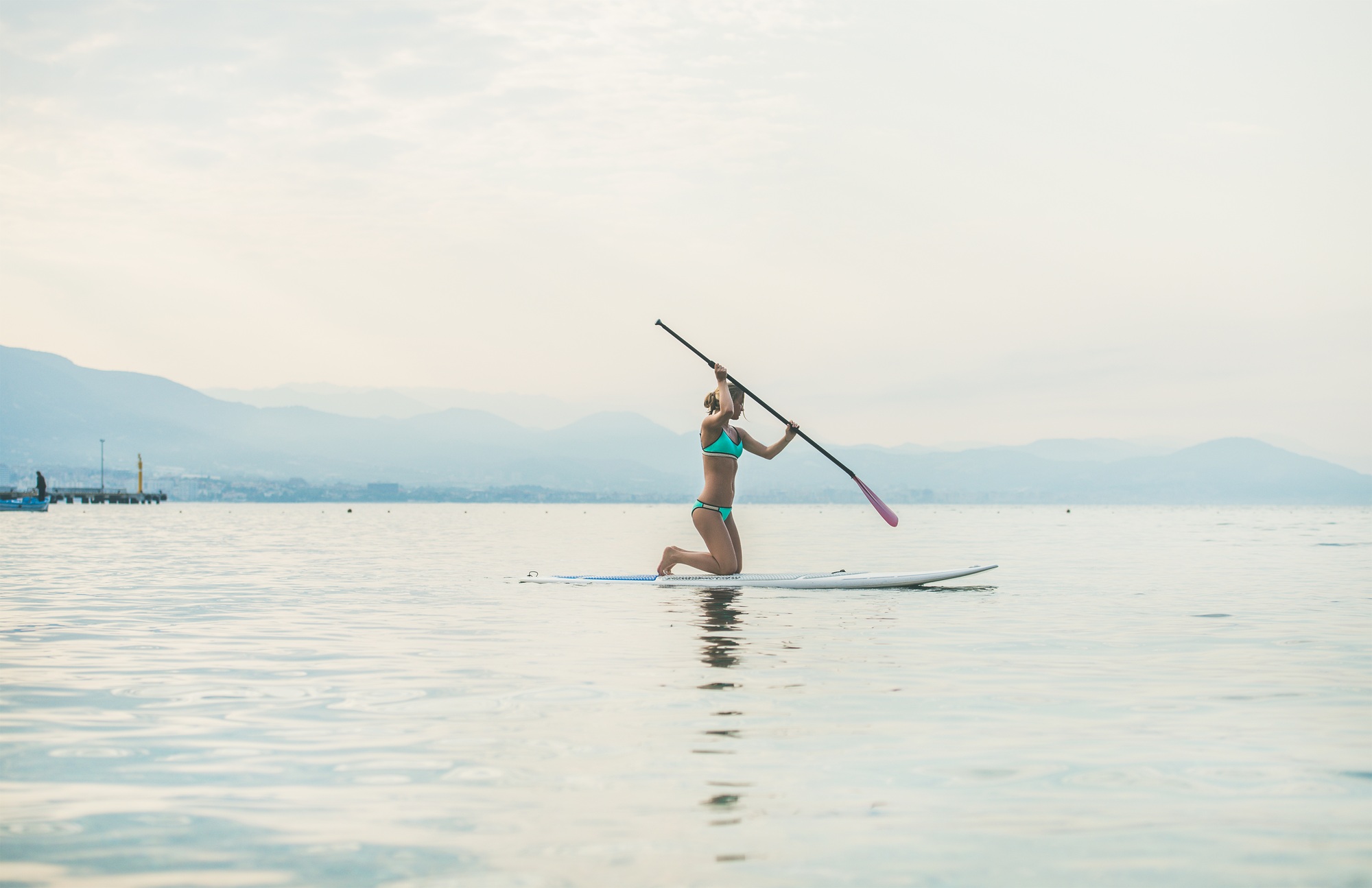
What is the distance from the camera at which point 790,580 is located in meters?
19.9

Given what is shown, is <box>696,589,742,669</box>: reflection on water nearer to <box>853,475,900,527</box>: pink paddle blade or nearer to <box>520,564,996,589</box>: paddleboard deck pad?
<box>520,564,996,589</box>: paddleboard deck pad

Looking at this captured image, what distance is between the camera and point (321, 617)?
53.8 ft

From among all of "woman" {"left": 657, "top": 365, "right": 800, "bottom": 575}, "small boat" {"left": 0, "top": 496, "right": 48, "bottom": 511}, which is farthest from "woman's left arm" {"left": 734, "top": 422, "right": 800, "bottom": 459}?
"small boat" {"left": 0, "top": 496, "right": 48, "bottom": 511}

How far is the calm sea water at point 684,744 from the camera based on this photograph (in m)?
5.36

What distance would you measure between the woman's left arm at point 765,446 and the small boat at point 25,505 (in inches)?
4962

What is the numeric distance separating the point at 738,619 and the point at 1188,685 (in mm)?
6436

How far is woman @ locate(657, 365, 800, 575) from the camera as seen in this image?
59.5ft

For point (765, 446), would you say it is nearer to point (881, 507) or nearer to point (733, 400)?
point (733, 400)

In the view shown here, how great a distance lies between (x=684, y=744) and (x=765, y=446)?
35.5 ft

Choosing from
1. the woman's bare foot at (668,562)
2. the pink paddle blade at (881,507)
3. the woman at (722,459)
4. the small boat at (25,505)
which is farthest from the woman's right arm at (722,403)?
the small boat at (25,505)

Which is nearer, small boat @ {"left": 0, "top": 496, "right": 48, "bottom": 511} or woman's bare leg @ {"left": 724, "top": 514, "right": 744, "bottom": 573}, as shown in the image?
woman's bare leg @ {"left": 724, "top": 514, "right": 744, "bottom": 573}

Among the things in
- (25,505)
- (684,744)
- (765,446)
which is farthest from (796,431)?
(25,505)

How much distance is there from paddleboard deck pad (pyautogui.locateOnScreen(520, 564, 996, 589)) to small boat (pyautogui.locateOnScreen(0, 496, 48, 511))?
405ft

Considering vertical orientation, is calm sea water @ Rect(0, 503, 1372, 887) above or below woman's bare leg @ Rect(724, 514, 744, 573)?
below
